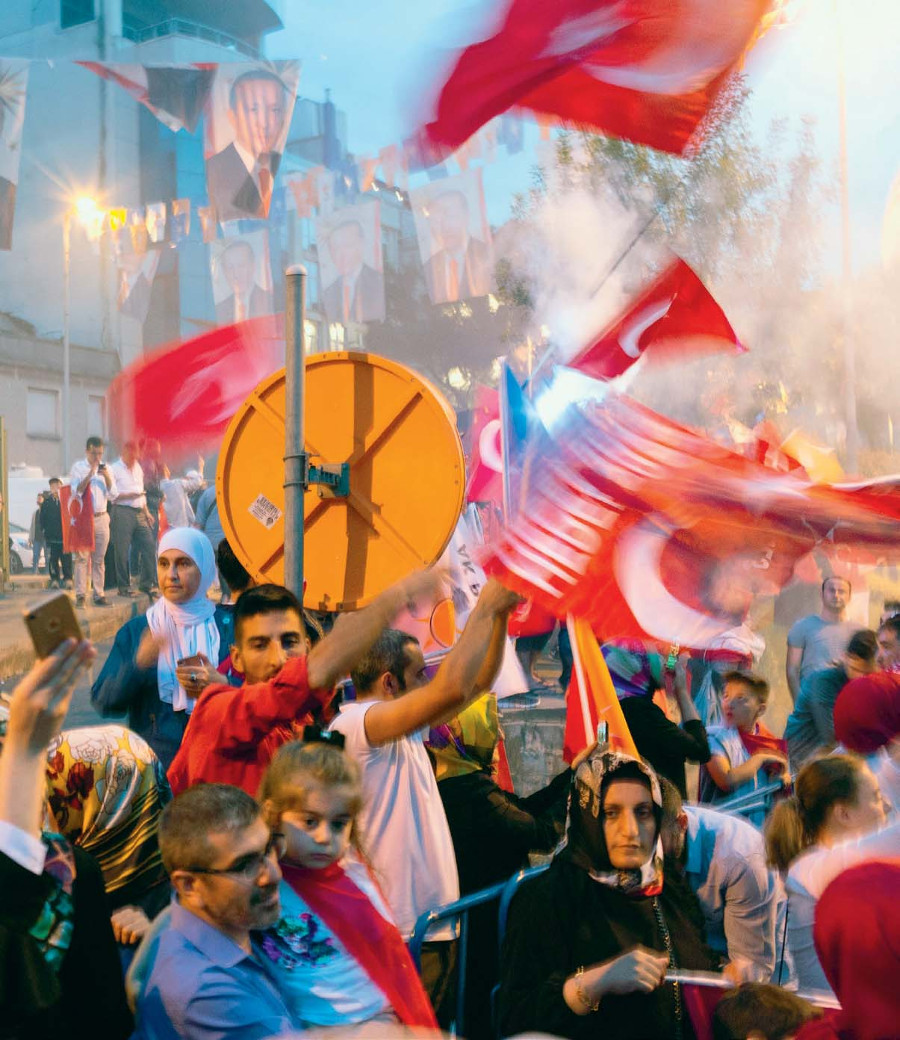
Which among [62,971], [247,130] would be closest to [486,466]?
[62,971]

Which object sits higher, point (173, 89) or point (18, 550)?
point (173, 89)

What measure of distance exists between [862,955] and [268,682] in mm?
1362

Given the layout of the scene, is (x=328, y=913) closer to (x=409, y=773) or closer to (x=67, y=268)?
(x=409, y=773)

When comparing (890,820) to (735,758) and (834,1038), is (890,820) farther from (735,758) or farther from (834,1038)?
(735,758)

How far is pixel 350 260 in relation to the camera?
55.9ft

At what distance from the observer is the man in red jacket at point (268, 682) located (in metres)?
2.77

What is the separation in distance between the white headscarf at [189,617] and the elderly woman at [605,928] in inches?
66.3

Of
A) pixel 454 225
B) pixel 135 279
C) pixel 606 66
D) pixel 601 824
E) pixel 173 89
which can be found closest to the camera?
pixel 601 824

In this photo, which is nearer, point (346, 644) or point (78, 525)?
point (346, 644)

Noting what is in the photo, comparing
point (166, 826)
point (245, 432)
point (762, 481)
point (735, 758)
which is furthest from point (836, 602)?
point (166, 826)

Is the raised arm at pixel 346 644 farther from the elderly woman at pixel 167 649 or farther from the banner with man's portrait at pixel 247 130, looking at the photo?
the banner with man's portrait at pixel 247 130

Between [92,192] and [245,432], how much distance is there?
53.0ft

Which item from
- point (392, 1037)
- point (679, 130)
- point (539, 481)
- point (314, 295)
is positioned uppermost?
point (314, 295)

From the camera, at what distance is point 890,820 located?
332 cm
